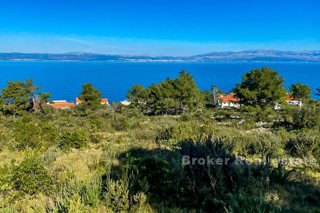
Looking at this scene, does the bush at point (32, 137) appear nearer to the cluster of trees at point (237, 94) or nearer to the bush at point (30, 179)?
the bush at point (30, 179)

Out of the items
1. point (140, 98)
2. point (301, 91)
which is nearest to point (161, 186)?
point (140, 98)

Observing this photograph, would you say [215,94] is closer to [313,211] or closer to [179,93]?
[179,93]

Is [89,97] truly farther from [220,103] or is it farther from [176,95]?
Answer: [220,103]

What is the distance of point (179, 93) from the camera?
36906 millimetres

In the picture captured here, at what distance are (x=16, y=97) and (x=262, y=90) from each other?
24942 millimetres

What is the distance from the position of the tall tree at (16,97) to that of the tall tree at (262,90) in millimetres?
22079

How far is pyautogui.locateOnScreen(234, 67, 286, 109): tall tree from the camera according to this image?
2920 centimetres

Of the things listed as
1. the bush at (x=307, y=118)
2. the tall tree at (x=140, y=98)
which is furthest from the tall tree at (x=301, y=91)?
the bush at (x=307, y=118)

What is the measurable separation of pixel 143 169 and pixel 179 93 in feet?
102

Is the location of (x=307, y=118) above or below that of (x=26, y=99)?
above

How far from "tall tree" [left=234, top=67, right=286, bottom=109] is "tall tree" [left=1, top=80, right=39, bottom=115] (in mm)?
22079

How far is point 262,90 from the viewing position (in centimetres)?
2948

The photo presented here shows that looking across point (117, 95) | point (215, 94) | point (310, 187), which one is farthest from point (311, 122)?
point (117, 95)

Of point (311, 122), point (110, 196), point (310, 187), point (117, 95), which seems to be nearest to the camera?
point (110, 196)
